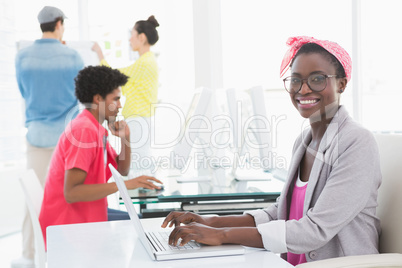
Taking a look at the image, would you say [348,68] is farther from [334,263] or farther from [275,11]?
[275,11]

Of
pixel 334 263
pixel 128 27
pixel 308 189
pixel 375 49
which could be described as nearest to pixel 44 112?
pixel 128 27

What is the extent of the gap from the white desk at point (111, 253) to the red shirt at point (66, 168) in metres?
0.62

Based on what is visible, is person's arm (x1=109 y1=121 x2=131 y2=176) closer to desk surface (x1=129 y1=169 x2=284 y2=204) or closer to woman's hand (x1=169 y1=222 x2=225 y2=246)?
desk surface (x1=129 y1=169 x2=284 y2=204)

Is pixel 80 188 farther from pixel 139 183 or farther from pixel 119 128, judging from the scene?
pixel 119 128

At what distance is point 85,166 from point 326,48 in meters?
1.20

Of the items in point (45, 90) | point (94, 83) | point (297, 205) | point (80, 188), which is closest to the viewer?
point (297, 205)

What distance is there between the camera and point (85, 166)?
7.24 feet

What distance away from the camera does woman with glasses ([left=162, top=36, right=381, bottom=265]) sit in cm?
136

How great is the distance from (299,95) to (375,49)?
312cm

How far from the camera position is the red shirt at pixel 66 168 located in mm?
2232

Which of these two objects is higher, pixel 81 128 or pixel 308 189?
pixel 81 128

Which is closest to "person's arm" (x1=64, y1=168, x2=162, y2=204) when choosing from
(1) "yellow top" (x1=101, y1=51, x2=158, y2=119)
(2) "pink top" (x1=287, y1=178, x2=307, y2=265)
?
(2) "pink top" (x1=287, y1=178, x2=307, y2=265)

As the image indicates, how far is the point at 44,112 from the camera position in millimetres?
3287

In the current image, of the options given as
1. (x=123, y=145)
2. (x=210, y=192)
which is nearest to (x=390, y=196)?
(x=210, y=192)
